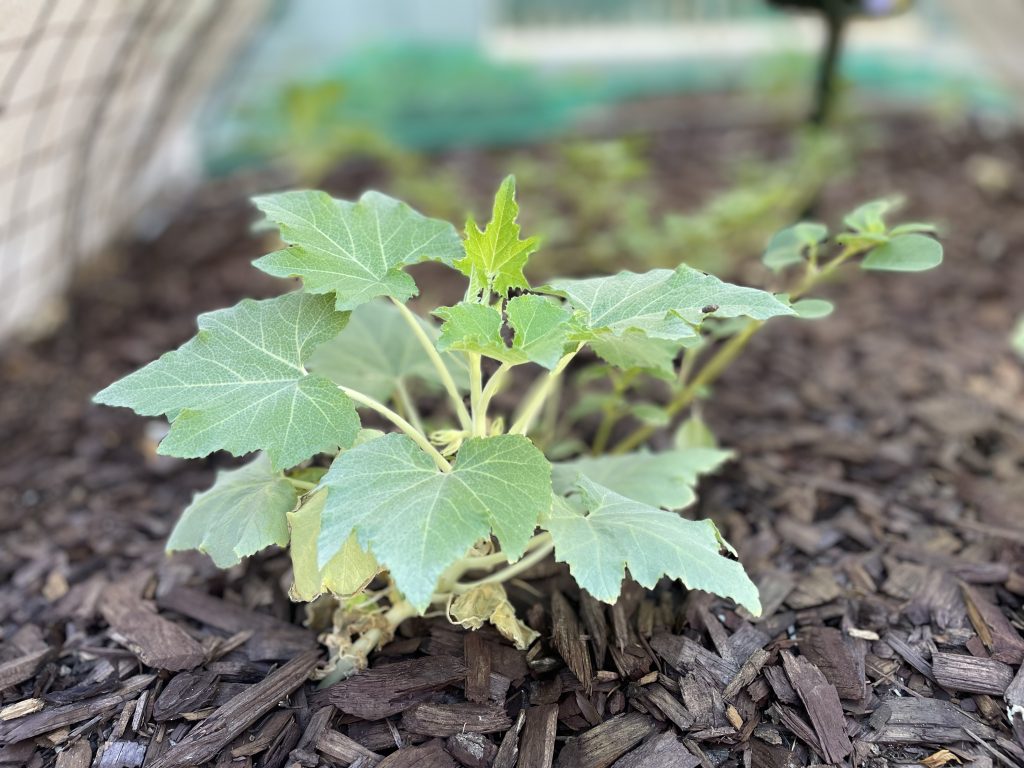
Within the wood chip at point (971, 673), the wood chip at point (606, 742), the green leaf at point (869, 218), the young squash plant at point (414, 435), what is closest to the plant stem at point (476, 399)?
the young squash plant at point (414, 435)

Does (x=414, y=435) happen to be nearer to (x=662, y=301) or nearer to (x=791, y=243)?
(x=662, y=301)

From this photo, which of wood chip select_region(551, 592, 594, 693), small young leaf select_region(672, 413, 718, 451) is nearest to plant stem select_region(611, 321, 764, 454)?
small young leaf select_region(672, 413, 718, 451)

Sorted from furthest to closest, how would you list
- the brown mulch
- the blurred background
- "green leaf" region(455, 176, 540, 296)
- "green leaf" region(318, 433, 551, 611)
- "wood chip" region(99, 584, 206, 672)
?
the blurred background < "wood chip" region(99, 584, 206, 672) < the brown mulch < "green leaf" region(455, 176, 540, 296) < "green leaf" region(318, 433, 551, 611)

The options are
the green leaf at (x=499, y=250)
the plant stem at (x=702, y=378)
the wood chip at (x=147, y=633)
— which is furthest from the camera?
the plant stem at (x=702, y=378)

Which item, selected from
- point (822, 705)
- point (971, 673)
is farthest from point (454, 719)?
point (971, 673)

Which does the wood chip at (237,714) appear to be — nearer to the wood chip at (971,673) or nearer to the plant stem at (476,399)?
the plant stem at (476,399)

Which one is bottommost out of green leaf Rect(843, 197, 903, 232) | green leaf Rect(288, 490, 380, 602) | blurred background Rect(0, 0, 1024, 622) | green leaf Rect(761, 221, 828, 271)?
blurred background Rect(0, 0, 1024, 622)

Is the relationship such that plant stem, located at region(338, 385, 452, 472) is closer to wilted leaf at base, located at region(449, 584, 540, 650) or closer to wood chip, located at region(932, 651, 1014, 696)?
wilted leaf at base, located at region(449, 584, 540, 650)
